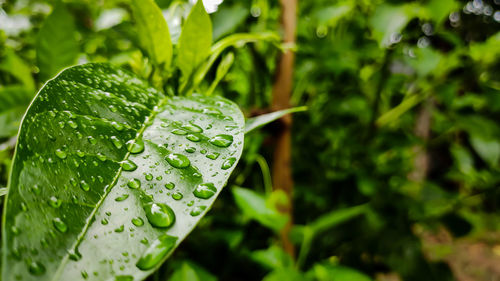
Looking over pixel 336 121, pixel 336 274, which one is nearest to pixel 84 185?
pixel 336 274

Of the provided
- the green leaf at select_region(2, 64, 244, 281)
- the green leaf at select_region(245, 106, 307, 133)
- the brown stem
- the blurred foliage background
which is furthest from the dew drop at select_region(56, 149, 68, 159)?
the brown stem

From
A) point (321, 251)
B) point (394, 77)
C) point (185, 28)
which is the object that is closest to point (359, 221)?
point (321, 251)

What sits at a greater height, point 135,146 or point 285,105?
point 135,146

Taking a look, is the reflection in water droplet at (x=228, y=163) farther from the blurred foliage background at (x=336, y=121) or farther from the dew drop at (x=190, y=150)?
the blurred foliage background at (x=336, y=121)

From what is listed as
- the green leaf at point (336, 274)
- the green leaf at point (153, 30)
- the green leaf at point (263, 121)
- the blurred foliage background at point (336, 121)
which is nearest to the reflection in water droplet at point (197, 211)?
the green leaf at point (263, 121)

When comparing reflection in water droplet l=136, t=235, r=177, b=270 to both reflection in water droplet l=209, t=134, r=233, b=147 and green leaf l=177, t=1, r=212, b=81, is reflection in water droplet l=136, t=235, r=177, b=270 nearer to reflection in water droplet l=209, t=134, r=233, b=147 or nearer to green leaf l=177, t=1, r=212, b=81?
reflection in water droplet l=209, t=134, r=233, b=147

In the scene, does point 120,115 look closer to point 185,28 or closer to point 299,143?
point 185,28

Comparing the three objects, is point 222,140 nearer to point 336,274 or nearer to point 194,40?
point 194,40
